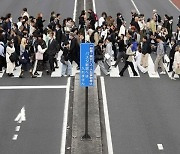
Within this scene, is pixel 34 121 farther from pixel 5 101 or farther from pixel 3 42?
pixel 3 42

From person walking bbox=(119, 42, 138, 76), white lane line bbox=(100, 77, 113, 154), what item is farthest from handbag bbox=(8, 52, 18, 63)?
person walking bbox=(119, 42, 138, 76)

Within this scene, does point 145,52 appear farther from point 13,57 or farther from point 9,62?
point 9,62

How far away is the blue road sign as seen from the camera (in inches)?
547

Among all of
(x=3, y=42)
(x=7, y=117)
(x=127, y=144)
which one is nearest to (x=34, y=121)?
(x=7, y=117)

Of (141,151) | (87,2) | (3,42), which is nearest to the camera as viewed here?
(141,151)

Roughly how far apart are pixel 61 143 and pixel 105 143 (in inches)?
51.8

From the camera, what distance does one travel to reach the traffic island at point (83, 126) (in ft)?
44.2

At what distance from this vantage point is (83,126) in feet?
48.8

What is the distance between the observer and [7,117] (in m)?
15.7

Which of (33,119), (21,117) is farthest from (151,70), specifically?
(21,117)

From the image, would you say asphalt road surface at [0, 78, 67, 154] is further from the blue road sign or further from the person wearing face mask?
the person wearing face mask

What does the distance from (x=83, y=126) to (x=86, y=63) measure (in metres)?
2.18

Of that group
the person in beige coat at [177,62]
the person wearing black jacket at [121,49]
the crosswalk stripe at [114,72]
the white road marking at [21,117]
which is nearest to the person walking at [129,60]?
the crosswalk stripe at [114,72]

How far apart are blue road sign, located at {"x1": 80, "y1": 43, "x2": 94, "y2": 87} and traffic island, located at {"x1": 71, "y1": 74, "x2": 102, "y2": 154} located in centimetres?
158
